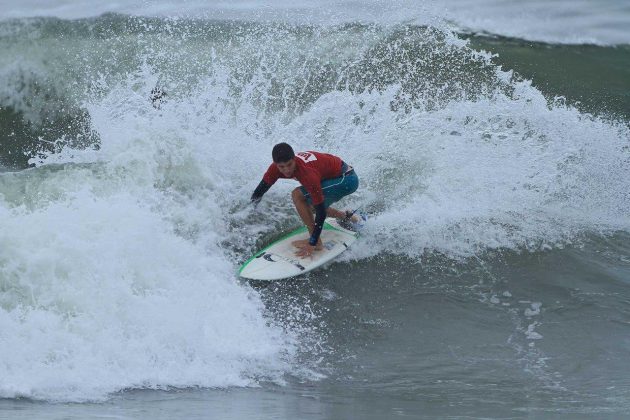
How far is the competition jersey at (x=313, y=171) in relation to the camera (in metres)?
6.52

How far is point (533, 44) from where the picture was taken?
1321 centimetres

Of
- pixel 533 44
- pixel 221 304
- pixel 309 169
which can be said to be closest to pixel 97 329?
pixel 221 304

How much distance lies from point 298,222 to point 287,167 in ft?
5.18

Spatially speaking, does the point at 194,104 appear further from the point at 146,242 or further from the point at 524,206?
the point at 524,206

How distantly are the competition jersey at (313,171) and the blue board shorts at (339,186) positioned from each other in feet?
0.17

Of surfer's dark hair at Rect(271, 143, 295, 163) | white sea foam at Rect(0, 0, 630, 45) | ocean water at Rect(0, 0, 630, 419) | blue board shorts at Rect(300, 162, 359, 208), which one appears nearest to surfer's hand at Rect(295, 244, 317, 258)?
ocean water at Rect(0, 0, 630, 419)

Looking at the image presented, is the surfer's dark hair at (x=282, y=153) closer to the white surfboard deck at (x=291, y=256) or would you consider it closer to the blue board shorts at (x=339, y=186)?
the blue board shorts at (x=339, y=186)

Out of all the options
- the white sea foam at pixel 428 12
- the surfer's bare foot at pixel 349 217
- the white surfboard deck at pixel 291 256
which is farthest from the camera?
the white sea foam at pixel 428 12

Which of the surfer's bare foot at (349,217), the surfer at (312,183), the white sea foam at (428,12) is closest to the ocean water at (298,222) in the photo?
the white sea foam at (428,12)

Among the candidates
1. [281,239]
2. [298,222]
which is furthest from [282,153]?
[298,222]

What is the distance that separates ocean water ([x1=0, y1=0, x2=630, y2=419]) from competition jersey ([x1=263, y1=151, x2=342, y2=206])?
2.84ft

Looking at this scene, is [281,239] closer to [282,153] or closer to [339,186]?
[339,186]

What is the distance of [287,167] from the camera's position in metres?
6.36

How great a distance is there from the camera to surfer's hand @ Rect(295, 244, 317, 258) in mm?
7082
